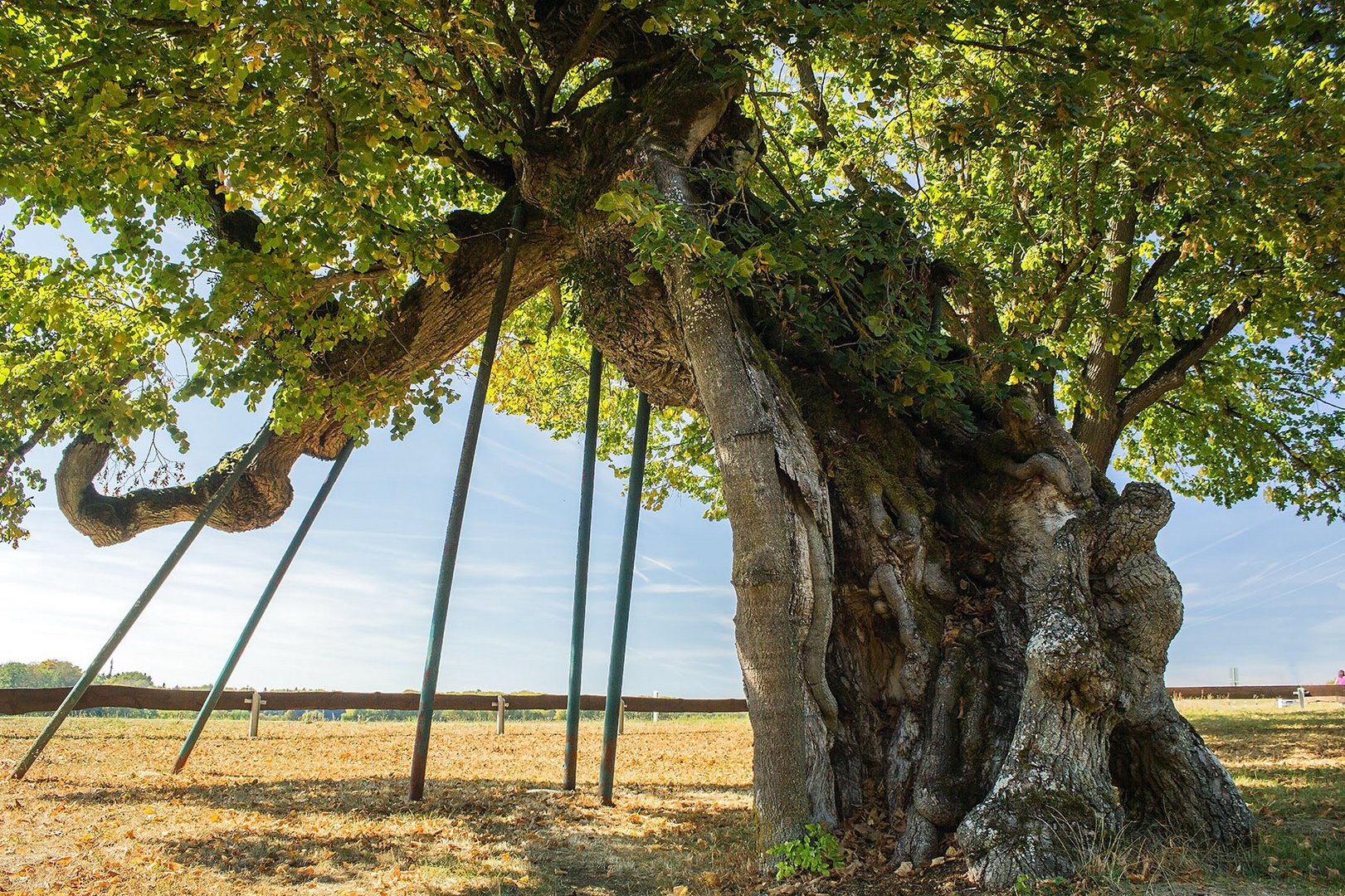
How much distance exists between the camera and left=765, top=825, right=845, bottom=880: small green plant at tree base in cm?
416

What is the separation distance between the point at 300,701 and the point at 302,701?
3 centimetres

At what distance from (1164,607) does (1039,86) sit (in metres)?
3.20

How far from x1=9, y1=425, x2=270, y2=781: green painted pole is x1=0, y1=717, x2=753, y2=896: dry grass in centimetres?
33

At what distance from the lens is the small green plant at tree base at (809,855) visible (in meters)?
4.16

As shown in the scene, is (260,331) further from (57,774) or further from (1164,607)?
(1164,607)

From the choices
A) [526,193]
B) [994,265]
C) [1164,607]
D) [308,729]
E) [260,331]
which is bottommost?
[308,729]

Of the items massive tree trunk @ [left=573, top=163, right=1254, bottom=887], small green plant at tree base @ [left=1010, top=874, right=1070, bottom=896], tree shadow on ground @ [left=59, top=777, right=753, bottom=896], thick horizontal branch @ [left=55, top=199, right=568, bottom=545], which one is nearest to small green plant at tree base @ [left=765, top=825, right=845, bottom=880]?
massive tree trunk @ [left=573, top=163, right=1254, bottom=887]

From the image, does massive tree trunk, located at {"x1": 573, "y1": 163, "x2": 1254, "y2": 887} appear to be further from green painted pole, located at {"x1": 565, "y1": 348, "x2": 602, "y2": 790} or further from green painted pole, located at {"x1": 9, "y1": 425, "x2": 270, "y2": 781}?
green painted pole, located at {"x1": 9, "y1": 425, "x2": 270, "y2": 781}

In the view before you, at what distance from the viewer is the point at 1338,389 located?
42.4ft

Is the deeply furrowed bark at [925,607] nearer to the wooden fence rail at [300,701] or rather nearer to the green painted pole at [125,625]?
the green painted pole at [125,625]

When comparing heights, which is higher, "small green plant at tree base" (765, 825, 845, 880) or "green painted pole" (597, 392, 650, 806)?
"green painted pole" (597, 392, 650, 806)

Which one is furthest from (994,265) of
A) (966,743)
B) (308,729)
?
(308,729)

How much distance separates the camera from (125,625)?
26.0ft

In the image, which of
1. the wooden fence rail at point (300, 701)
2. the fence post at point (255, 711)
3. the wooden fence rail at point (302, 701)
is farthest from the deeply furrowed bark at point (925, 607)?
the fence post at point (255, 711)
